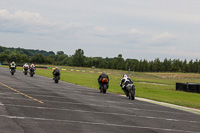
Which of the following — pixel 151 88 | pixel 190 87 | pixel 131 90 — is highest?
pixel 131 90

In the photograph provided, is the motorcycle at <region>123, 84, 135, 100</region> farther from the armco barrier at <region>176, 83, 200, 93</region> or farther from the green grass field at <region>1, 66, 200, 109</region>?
the armco barrier at <region>176, 83, 200, 93</region>

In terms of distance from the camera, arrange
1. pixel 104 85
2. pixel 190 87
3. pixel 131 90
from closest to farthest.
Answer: pixel 131 90, pixel 104 85, pixel 190 87

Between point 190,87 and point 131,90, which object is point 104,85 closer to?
point 131,90

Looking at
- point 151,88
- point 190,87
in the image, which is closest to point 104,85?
point 190,87

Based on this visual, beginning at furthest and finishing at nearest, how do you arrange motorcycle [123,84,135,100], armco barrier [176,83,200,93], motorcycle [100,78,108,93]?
armco barrier [176,83,200,93]
motorcycle [100,78,108,93]
motorcycle [123,84,135,100]

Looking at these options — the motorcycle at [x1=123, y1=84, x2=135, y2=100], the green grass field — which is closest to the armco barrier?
the green grass field

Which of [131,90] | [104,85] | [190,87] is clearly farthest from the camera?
[190,87]

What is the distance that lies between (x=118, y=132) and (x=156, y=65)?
572ft

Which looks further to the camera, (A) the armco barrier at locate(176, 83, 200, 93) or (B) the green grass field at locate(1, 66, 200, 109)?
(A) the armco barrier at locate(176, 83, 200, 93)

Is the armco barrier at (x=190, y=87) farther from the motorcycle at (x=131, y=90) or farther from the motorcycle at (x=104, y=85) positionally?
the motorcycle at (x=131, y=90)

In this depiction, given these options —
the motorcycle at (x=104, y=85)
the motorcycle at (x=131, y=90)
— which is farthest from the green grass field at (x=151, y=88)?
the motorcycle at (x=131, y=90)

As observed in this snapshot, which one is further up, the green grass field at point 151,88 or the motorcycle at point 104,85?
the motorcycle at point 104,85

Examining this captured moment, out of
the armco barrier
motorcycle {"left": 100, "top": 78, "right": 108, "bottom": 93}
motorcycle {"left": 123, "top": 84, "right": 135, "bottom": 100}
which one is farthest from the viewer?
the armco barrier

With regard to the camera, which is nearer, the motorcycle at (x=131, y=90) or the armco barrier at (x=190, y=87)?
the motorcycle at (x=131, y=90)
